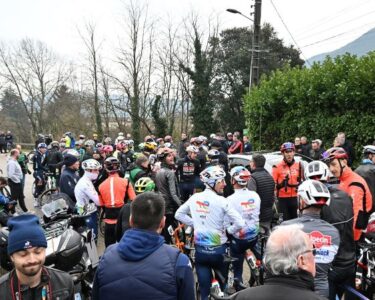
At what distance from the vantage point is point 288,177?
25.3ft

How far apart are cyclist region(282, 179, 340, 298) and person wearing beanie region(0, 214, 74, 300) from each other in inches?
78.7

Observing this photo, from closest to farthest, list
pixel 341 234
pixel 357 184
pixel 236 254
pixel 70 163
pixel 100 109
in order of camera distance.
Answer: pixel 341 234, pixel 357 184, pixel 236 254, pixel 70 163, pixel 100 109

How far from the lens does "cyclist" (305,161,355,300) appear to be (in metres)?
3.99

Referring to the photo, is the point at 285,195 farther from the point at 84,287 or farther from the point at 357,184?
the point at 84,287

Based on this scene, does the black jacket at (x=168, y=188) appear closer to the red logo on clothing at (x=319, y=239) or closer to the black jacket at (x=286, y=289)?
the red logo on clothing at (x=319, y=239)

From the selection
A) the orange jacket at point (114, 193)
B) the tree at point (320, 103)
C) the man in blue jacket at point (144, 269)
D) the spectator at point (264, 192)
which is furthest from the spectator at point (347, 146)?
the man in blue jacket at point (144, 269)

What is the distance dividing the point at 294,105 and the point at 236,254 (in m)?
10.8

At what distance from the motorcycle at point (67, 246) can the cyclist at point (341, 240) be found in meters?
2.69

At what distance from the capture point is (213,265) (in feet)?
16.2

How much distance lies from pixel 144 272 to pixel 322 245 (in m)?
1.74

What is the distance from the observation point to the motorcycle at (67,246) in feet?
13.8

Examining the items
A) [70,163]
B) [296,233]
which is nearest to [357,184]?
[296,233]

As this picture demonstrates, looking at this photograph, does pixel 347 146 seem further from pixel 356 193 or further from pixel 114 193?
pixel 114 193

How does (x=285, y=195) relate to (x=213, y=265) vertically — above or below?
above
